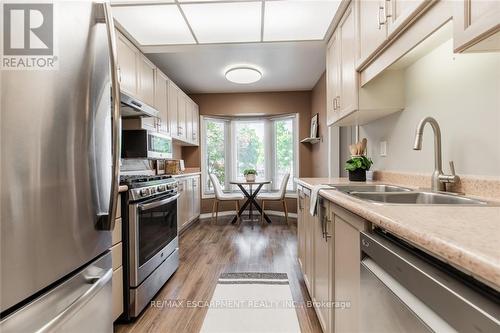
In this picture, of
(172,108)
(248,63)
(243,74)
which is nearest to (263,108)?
(248,63)

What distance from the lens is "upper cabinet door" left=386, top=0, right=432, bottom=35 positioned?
0.98 meters

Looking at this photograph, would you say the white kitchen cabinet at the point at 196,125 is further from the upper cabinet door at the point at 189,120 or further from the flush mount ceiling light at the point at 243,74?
the flush mount ceiling light at the point at 243,74

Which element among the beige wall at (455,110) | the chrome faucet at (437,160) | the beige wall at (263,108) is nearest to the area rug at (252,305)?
the chrome faucet at (437,160)

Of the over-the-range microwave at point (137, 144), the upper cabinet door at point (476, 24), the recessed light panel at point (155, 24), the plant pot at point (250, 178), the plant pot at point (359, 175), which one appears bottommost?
the plant pot at point (250, 178)

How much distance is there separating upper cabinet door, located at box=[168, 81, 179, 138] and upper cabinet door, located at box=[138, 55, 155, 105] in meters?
0.48

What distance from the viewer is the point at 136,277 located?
160cm

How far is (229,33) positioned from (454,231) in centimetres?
249

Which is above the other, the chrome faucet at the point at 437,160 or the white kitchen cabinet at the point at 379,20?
the white kitchen cabinet at the point at 379,20

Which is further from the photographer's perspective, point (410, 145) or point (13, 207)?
point (410, 145)

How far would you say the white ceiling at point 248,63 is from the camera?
110 inches

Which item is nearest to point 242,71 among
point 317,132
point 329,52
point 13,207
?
point 329,52

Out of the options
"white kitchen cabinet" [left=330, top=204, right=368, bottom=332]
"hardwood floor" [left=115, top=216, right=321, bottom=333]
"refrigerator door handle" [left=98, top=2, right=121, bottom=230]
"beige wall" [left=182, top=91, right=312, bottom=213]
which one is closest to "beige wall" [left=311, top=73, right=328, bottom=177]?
"beige wall" [left=182, top=91, right=312, bottom=213]

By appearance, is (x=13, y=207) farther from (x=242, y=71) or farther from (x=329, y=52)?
(x=242, y=71)

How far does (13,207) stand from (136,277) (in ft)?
4.02
